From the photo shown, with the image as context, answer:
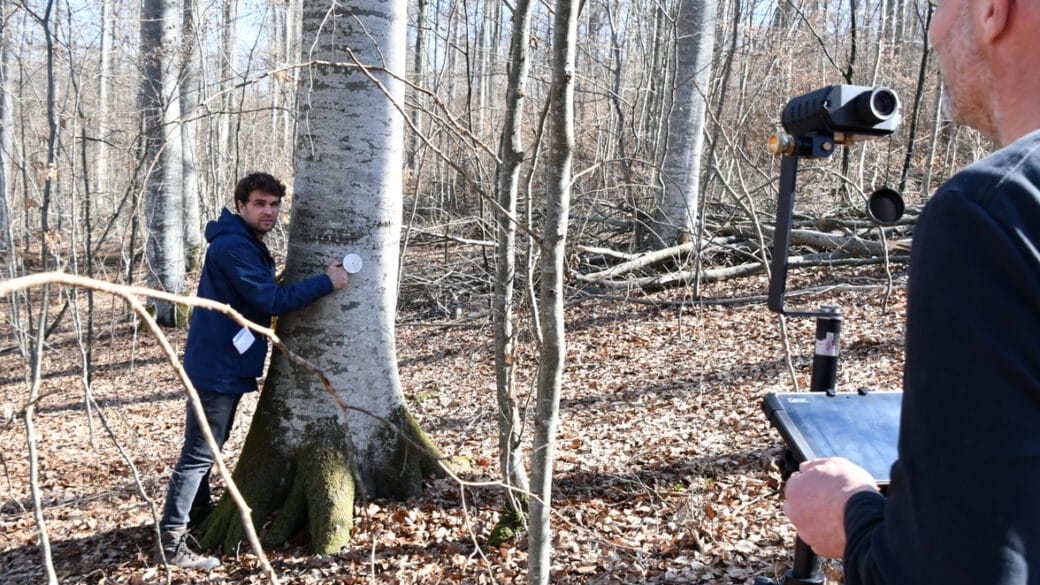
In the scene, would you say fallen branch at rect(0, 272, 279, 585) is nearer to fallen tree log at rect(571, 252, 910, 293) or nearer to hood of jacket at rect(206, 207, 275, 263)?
hood of jacket at rect(206, 207, 275, 263)

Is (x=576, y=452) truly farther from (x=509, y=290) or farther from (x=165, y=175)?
(x=165, y=175)

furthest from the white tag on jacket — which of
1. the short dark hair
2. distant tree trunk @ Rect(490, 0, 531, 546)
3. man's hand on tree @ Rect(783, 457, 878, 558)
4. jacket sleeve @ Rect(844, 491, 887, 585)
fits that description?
jacket sleeve @ Rect(844, 491, 887, 585)

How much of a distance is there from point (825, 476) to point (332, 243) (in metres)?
3.08

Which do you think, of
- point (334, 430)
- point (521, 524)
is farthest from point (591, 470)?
point (334, 430)

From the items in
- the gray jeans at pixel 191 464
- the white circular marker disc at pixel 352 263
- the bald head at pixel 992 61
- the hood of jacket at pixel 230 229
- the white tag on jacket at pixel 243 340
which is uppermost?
the bald head at pixel 992 61

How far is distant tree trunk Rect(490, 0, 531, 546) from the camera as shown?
132 inches

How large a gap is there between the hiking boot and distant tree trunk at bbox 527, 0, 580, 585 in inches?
77.9

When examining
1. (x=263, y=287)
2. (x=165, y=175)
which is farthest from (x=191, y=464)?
(x=165, y=175)

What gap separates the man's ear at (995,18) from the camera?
973 mm

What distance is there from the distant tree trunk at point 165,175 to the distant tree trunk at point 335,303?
7072 mm

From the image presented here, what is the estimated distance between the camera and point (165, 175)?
1048 cm

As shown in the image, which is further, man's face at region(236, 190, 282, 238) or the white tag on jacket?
man's face at region(236, 190, 282, 238)

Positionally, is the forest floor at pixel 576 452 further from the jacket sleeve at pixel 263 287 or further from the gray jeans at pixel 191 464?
the jacket sleeve at pixel 263 287

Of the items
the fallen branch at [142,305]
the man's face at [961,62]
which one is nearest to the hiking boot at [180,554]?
the fallen branch at [142,305]
